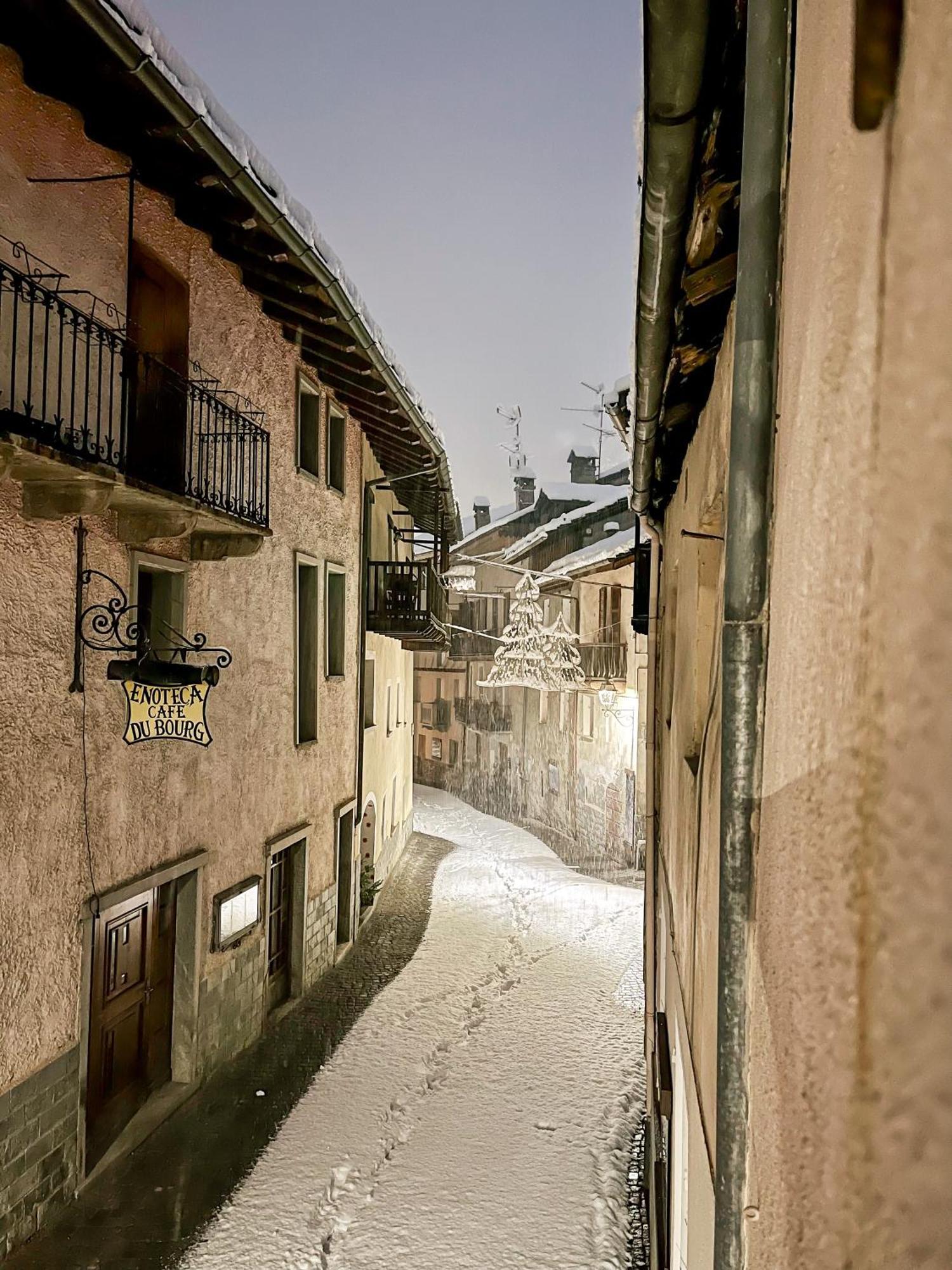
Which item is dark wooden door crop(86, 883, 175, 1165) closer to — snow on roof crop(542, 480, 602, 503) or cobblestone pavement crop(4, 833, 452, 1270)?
cobblestone pavement crop(4, 833, 452, 1270)

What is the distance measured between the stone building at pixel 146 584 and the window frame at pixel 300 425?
5 centimetres

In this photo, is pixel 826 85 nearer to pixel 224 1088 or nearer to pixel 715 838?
pixel 715 838

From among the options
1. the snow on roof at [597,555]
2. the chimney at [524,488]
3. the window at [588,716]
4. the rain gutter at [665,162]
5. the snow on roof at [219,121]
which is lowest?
the window at [588,716]

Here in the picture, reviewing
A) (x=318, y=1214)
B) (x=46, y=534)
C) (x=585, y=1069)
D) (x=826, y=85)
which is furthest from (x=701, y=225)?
(x=585, y=1069)

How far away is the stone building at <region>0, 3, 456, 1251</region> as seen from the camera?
6.03m

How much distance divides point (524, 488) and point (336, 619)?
2846cm

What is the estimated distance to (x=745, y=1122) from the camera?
5.22 ft

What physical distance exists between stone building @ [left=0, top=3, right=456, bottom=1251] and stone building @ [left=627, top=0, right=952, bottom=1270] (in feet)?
15.8

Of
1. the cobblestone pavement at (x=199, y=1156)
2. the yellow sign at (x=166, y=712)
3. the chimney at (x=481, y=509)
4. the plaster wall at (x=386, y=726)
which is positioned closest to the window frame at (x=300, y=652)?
the plaster wall at (x=386, y=726)

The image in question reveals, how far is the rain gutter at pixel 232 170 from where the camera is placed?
523 cm

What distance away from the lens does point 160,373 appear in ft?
27.4

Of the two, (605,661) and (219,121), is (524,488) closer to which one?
(605,661)

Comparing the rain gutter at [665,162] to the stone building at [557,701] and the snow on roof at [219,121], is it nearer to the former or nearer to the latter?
the snow on roof at [219,121]

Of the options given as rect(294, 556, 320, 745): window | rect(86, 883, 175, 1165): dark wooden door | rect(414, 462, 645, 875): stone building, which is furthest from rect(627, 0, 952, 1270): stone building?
rect(294, 556, 320, 745): window
